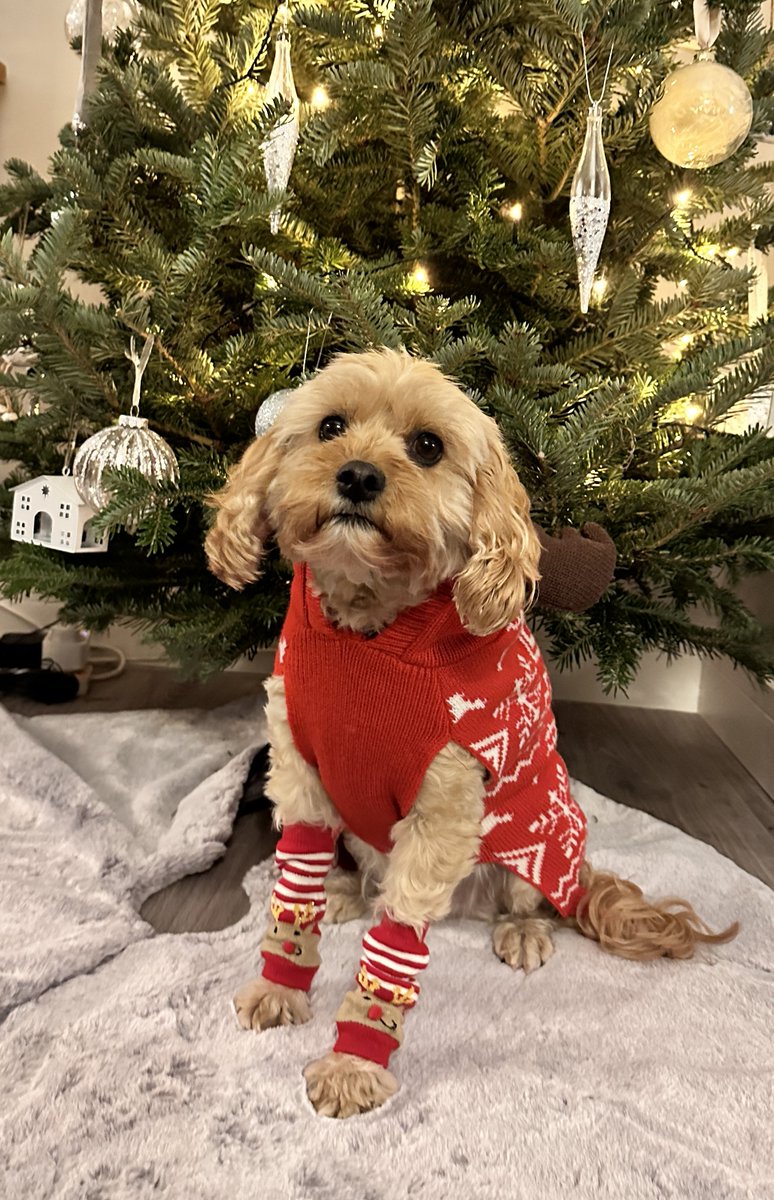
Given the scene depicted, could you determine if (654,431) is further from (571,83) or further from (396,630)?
(396,630)

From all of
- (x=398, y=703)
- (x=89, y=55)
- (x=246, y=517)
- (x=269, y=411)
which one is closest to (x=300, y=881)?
(x=398, y=703)

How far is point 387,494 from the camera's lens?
0.92 m

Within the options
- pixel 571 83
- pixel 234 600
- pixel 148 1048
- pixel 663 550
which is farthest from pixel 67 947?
pixel 571 83

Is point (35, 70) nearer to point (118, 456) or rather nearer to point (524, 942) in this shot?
point (118, 456)

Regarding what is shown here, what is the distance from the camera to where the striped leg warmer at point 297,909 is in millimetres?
1119

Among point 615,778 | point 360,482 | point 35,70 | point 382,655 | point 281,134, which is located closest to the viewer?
point 360,482

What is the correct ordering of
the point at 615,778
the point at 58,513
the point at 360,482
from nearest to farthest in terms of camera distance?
the point at 360,482 → the point at 58,513 → the point at 615,778

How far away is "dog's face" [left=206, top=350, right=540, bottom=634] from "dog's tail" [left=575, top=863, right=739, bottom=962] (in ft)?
1.94

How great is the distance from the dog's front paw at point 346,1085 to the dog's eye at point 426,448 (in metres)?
0.69

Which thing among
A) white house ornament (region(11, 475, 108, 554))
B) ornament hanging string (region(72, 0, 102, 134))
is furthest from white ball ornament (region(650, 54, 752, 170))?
white house ornament (region(11, 475, 108, 554))

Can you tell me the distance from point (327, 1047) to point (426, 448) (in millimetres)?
740

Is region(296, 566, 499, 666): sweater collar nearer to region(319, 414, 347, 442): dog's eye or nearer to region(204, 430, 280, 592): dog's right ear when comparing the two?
region(204, 430, 280, 592): dog's right ear

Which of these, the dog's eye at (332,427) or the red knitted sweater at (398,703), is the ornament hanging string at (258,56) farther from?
the red knitted sweater at (398,703)

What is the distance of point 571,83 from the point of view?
57.3 inches
